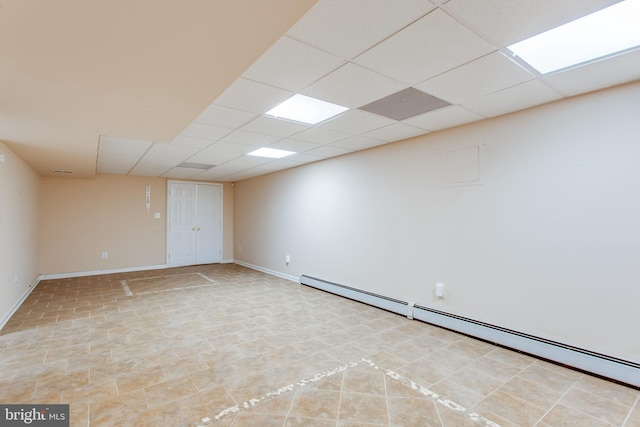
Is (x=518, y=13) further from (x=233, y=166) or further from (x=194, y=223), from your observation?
(x=194, y=223)

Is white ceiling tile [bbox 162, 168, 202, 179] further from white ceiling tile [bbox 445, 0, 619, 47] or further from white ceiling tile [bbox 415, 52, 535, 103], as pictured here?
white ceiling tile [bbox 445, 0, 619, 47]

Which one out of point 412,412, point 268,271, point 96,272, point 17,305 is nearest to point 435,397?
point 412,412

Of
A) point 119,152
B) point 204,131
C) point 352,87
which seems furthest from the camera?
point 119,152

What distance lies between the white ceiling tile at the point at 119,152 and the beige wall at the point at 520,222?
3204mm

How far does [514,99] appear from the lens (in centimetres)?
276

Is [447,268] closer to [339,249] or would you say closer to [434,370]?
[434,370]

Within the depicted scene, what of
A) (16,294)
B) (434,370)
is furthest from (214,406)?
(16,294)

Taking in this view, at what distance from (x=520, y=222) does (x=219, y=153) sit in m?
4.34

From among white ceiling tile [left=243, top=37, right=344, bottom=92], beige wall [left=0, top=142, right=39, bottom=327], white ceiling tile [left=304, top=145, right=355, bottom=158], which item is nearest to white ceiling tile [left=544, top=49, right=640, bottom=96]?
white ceiling tile [left=243, top=37, right=344, bottom=92]

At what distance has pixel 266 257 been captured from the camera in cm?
733

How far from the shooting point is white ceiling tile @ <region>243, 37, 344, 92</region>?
195 cm

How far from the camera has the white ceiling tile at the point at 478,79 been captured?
2.14m

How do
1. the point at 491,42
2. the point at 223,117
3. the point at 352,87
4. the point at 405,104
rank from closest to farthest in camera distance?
the point at 491,42 < the point at 352,87 < the point at 405,104 < the point at 223,117

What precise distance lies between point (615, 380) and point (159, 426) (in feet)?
11.4
